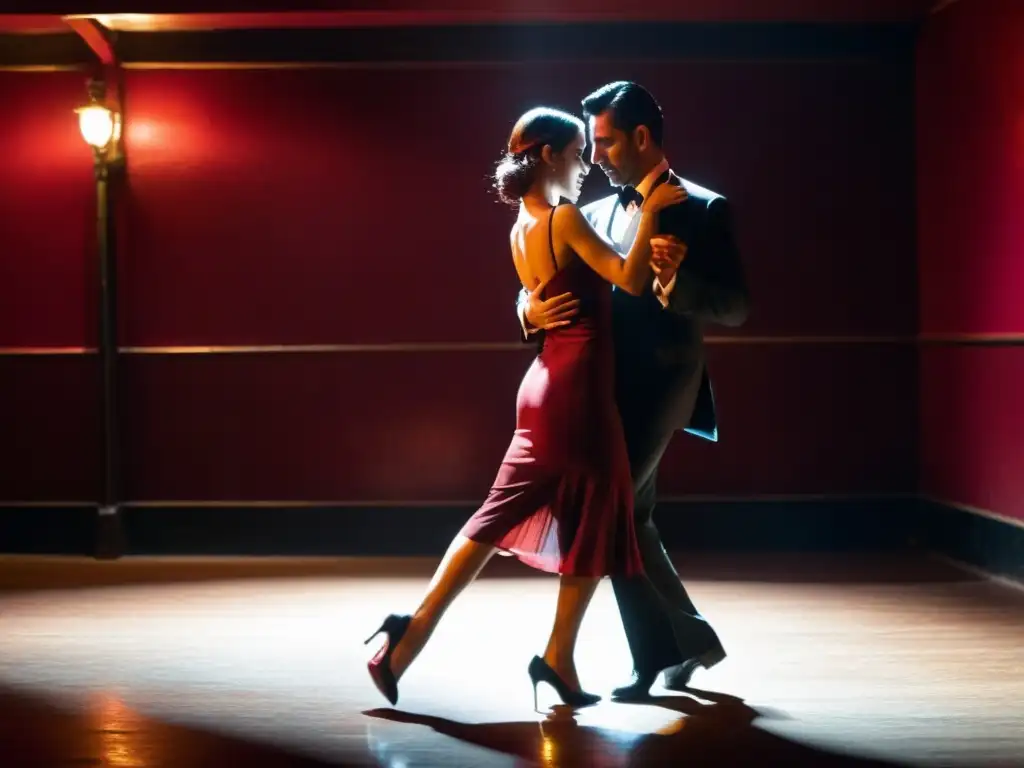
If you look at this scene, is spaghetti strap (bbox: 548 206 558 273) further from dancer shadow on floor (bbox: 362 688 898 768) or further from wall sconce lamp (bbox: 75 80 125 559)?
wall sconce lamp (bbox: 75 80 125 559)

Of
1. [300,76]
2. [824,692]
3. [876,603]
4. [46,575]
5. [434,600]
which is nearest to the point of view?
[434,600]

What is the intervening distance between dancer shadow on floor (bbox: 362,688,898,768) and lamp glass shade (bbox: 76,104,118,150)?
3513mm

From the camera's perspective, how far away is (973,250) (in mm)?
5609

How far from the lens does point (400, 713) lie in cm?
347

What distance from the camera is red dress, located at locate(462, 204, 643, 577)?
3.33 metres

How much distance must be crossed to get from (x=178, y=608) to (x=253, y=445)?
1405 millimetres

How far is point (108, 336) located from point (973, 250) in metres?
3.87

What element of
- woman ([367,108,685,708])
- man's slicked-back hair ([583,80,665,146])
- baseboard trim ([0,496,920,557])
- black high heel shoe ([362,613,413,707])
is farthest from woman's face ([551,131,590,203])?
baseboard trim ([0,496,920,557])

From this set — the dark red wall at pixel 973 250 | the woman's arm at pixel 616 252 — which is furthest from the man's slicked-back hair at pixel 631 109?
the dark red wall at pixel 973 250

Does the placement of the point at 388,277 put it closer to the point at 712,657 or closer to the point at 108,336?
the point at 108,336

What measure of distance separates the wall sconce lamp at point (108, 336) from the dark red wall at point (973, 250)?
375 centimetres

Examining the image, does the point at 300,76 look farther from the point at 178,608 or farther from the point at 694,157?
the point at 178,608

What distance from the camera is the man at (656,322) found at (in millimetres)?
3328

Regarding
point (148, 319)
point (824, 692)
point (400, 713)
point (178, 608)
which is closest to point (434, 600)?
point (400, 713)
